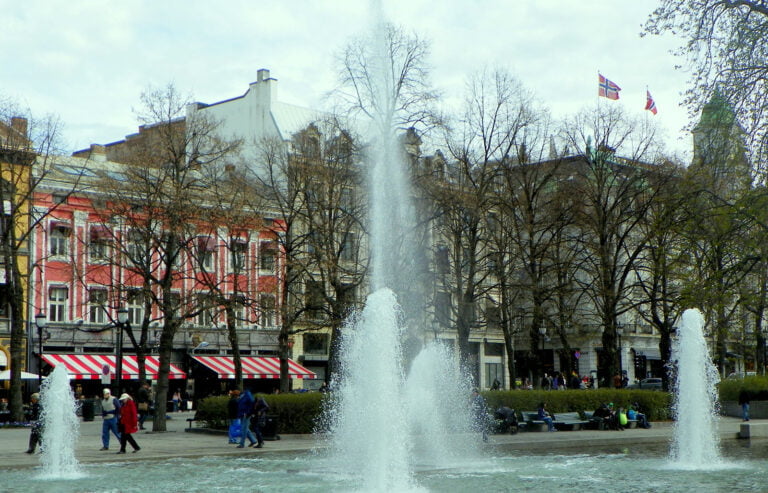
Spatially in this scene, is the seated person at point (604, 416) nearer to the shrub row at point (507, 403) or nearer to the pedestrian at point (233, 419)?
the shrub row at point (507, 403)

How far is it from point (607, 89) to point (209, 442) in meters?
32.9

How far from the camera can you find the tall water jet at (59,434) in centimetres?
1933

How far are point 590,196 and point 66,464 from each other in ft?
88.5

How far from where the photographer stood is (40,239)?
5053cm

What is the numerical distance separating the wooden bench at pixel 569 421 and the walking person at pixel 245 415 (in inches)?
458

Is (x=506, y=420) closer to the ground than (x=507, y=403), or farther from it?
closer to the ground

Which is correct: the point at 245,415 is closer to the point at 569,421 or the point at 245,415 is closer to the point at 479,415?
the point at 479,415

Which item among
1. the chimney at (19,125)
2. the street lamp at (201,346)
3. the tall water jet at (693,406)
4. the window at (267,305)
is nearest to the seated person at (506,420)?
the tall water jet at (693,406)

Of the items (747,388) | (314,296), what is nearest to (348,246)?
(314,296)

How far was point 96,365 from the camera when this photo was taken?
49.8m

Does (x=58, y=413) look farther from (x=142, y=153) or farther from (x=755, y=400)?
(x=755, y=400)

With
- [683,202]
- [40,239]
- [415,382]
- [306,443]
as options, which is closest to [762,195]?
[683,202]

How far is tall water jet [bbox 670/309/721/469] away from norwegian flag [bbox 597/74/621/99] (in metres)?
29.7

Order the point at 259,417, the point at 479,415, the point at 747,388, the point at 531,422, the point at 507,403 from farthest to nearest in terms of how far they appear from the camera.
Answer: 1. the point at 747,388
2. the point at 507,403
3. the point at 531,422
4. the point at 479,415
5. the point at 259,417
